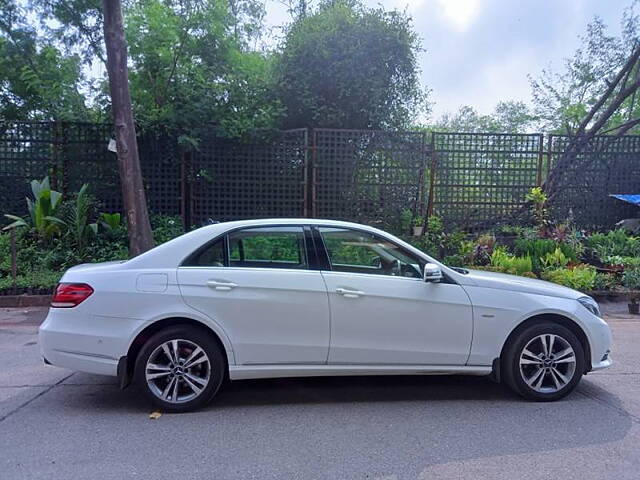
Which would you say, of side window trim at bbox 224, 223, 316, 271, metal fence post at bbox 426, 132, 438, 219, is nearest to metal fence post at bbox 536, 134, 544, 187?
metal fence post at bbox 426, 132, 438, 219

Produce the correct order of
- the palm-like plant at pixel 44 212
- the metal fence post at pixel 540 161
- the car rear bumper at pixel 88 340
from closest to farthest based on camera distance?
1. the car rear bumper at pixel 88 340
2. the palm-like plant at pixel 44 212
3. the metal fence post at pixel 540 161

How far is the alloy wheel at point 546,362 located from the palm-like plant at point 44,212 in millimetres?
9016

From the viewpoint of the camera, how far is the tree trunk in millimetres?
8289

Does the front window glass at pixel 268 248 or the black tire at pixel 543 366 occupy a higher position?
the front window glass at pixel 268 248

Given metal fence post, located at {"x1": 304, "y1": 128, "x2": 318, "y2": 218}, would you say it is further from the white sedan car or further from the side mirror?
the side mirror

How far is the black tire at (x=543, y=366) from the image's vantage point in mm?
4262

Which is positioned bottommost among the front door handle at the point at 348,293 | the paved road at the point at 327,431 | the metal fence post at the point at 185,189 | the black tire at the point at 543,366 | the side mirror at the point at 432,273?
the paved road at the point at 327,431

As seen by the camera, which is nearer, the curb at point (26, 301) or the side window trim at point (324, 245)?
the side window trim at point (324, 245)

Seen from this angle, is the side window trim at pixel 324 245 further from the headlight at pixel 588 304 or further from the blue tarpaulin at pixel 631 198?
the blue tarpaulin at pixel 631 198

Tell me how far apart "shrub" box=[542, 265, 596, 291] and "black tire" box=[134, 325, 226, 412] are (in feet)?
22.6

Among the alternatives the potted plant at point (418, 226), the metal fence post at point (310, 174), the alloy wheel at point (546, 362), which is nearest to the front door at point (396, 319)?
the alloy wheel at point (546, 362)

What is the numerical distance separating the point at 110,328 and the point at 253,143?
25.4ft

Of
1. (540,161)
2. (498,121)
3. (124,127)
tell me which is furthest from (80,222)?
(498,121)

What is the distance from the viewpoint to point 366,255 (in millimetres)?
4441
